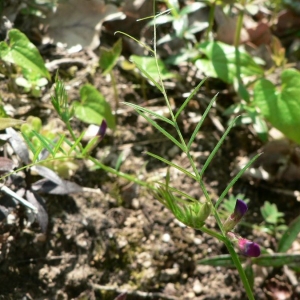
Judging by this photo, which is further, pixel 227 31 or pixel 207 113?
pixel 227 31

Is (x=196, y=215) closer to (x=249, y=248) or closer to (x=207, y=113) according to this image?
(x=249, y=248)

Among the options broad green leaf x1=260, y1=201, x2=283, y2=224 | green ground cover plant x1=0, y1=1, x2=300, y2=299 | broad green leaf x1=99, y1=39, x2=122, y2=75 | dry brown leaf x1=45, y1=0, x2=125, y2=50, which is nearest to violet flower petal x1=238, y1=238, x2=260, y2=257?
green ground cover plant x1=0, y1=1, x2=300, y2=299

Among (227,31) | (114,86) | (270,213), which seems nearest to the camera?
(270,213)

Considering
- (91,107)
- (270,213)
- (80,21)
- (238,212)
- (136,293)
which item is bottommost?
(136,293)

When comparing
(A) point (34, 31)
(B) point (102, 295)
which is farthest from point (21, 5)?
(B) point (102, 295)

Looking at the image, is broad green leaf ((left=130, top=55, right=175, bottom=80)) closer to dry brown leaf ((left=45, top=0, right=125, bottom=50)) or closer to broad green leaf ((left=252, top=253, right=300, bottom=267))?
dry brown leaf ((left=45, top=0, right=125, bottom=50))

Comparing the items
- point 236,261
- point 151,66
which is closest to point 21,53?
point 151,66
